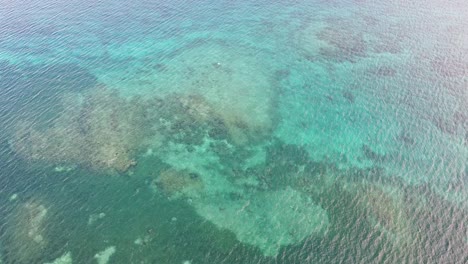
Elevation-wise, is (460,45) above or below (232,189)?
above

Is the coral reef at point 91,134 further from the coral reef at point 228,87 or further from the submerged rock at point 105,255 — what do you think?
the submerged rock at point 105,255

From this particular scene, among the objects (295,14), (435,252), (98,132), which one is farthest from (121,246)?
(295,14)

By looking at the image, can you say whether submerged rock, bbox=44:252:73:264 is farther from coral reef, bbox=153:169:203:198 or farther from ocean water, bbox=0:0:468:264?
coral reef, bbox=153:169:203:198

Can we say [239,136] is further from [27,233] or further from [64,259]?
[27,233]

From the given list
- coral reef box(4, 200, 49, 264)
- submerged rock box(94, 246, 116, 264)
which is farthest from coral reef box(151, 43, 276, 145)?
coral reef box(4, 200, 49, 264)

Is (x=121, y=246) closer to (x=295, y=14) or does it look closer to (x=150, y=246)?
(x=150, y=246)

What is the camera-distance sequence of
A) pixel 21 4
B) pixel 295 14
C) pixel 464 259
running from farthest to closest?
pixel 21 4
pixel 295 14
pixel 464 259
